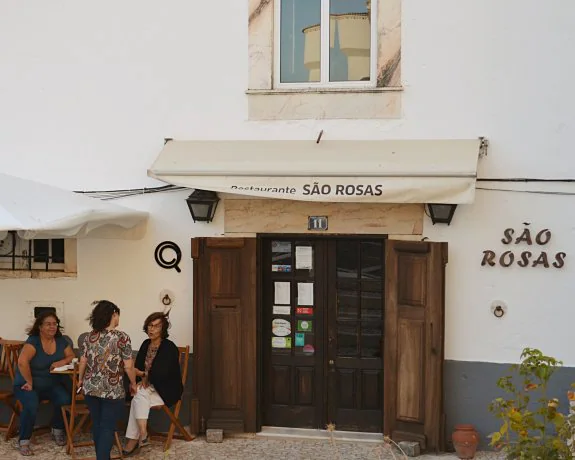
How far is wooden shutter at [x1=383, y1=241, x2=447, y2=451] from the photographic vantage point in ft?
28.0

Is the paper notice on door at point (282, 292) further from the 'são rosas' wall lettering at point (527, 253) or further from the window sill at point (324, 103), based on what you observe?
the 'são rosas' wall lettering at point (527, 253)

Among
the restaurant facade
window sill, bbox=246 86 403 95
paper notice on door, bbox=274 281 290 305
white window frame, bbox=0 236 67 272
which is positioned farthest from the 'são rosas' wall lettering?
white window frame, bbox=0 236 67 272

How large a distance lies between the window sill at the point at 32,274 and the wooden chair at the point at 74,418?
1.31 meters

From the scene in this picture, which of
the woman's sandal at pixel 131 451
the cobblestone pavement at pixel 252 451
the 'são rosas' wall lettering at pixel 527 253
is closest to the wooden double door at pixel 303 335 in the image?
the cobblestone pavement at pixel 252 451

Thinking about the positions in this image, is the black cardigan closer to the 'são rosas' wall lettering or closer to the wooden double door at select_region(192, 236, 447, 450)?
the wooden double door at select_region(192, 236, 447, 450)

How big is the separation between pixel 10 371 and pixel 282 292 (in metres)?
3.15

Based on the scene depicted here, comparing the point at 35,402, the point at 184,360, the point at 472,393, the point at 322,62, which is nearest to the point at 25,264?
the point at 35,402

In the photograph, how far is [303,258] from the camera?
30.3ft

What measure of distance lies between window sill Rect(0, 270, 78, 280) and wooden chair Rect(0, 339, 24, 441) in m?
0.75

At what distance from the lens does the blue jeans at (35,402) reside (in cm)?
868

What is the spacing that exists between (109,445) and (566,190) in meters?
5.18

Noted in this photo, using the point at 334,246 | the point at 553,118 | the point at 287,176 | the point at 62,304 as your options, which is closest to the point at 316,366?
the point at 334,246

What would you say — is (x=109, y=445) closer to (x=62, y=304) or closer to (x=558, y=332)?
(x=62, y=304)

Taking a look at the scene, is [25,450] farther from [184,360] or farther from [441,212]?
[441,212]
